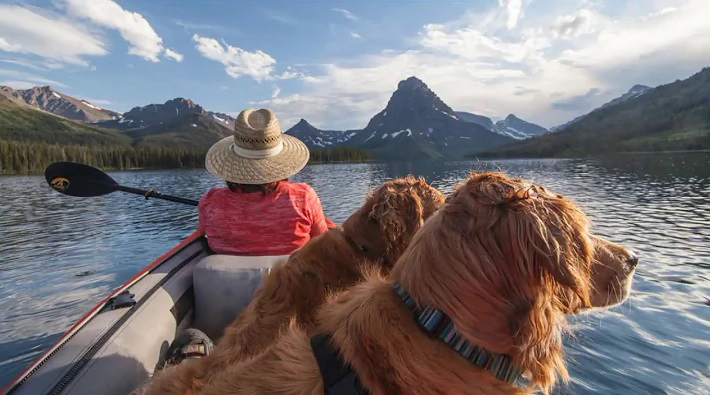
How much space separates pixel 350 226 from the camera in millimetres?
4441

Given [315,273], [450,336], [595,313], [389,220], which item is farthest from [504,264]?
[595,313]

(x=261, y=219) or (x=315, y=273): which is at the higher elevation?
(x=261, y=219)

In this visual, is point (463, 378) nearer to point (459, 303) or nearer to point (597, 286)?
point (459, 303)

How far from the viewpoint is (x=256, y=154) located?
592 centimetres

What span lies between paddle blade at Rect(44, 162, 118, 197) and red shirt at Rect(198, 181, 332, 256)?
17.9 feet

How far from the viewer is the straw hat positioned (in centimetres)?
564

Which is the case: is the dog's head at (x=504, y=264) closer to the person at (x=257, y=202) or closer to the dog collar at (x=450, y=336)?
the dog collar at (x=450, y=336)

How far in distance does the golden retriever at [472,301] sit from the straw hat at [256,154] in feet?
12.6

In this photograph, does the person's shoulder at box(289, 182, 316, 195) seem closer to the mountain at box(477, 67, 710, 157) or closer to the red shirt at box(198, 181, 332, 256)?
the red shirt at box(198, 181, 332, 256)

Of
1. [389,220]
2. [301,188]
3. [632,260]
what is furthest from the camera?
[301,188]

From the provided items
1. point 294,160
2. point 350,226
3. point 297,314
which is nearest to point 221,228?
point 294,160

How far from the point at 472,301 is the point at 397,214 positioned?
2.53 m

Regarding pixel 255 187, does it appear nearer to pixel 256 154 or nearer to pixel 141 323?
pixel 256 154

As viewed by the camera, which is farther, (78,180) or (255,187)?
(78,180)
